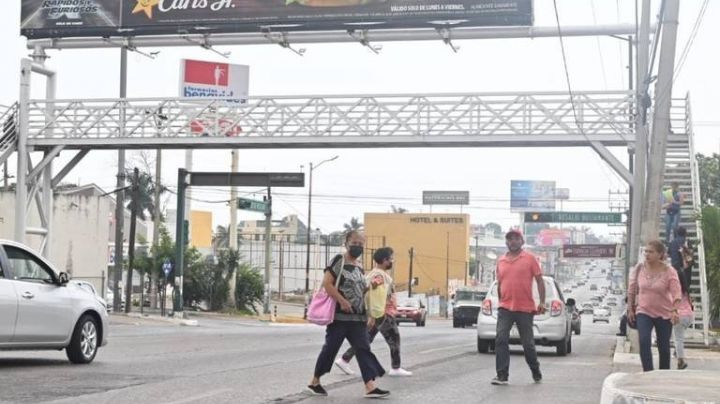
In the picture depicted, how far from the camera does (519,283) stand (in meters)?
11.5

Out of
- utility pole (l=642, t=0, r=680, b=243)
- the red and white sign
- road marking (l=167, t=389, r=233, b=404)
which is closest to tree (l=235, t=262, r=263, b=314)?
the red and white sign

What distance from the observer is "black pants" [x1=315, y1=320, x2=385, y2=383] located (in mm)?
10164

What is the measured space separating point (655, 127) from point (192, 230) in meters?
71.2

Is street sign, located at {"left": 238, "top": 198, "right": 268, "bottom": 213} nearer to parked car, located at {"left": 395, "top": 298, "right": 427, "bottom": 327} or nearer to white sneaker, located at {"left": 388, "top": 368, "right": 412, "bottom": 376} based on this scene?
parked car, located at {"left": 395, "top": 298, "right": 427, "bottom": 327}

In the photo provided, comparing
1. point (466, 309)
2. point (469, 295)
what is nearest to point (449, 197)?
point (469, 295)

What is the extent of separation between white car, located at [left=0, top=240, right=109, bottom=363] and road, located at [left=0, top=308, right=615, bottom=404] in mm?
323

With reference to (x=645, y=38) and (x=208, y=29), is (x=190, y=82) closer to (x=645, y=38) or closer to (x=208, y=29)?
(x=208, y=29)

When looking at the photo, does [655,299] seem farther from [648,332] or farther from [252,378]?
[252,378]

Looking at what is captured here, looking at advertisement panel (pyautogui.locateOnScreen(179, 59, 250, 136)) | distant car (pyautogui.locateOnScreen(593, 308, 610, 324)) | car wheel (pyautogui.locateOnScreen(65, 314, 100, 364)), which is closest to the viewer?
car wheel (pyautogui.locateOnScreen(65, 314, 100, 364))

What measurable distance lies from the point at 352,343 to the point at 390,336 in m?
3.15

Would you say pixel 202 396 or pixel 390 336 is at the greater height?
pixel 390 336

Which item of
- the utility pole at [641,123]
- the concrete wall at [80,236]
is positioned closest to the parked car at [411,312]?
the concrete wall at [80,236]

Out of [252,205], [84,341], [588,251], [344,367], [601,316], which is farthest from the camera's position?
[601,316]

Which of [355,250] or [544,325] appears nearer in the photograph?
[355,250]
